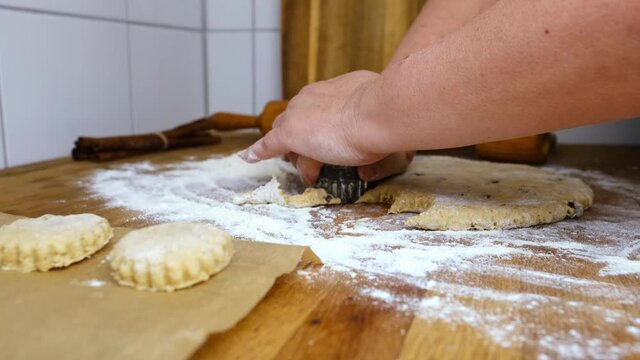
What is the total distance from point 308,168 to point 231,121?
0.77 meters

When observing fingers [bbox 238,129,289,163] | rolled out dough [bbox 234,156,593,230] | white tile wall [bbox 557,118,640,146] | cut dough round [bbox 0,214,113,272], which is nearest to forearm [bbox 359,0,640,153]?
rolled out dough [bbox 234,156,593,230]

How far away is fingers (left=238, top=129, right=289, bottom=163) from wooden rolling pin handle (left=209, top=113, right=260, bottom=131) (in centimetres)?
66

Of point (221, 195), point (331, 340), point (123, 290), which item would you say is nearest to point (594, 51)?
point (331, 340)

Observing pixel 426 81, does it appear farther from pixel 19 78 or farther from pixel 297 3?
pixel 297 3

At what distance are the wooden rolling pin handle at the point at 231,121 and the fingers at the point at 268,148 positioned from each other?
0.66 metres

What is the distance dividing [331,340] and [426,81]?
1.08ft

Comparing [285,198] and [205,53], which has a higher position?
[205,53]

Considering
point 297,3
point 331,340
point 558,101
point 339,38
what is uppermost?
point 297,3

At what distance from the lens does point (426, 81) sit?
2.06 feet

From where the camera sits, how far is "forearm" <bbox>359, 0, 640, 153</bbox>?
0.49 m

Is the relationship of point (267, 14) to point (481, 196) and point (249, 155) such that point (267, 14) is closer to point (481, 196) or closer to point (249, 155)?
point (249, 155)

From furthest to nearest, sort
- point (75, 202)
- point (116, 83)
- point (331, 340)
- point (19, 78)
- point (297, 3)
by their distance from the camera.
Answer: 1. point (297, 3)
2. point (116, 83)
3. point (19, 78)
4. point (75, 202)
5. point (331, 340)

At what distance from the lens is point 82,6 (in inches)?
55.1

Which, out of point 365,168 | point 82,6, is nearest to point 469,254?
point 365,168
